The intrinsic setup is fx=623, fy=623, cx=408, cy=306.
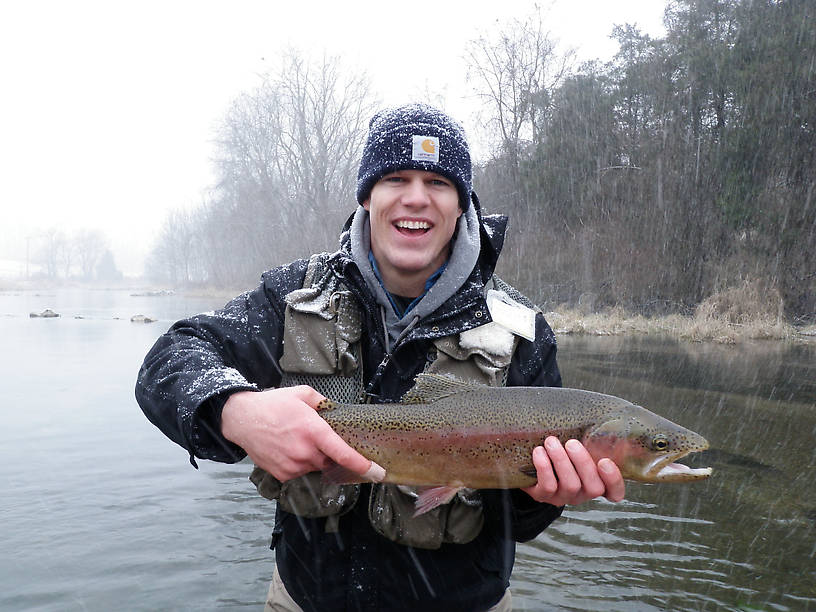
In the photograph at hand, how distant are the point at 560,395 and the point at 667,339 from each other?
18.3 metres

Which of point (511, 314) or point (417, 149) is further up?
point (417, 149)

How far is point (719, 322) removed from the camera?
62.4 feet

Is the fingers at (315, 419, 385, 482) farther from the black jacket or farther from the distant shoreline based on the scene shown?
the distant shoreline

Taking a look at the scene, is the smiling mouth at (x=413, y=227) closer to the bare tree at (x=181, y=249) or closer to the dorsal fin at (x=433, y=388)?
the dorsal fin at (x=433, y=388)

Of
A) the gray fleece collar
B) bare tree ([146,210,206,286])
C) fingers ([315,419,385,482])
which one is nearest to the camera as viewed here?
Answer: fingers ([315,419,385,482])

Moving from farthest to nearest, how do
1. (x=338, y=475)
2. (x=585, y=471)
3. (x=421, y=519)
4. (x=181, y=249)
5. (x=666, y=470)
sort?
(x=181, y=249), (x=666, y=470), (x=421, y=519), (x=585, y=471), (x=338, y=475)

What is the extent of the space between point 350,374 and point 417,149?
1.01 meters

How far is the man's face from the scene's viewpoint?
252cm

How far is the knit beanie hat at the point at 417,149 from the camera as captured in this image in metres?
2.70

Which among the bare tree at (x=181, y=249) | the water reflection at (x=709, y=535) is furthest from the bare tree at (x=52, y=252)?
the water reflection at (x=709, y=535)

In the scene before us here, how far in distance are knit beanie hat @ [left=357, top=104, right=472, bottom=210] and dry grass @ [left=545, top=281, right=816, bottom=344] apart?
1769 cm

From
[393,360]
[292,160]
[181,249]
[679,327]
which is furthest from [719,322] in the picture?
[181,249]

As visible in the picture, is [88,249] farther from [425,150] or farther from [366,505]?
[366,505]

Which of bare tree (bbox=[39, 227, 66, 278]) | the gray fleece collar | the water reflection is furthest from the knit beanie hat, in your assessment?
bare tree (bbox=[39, 227, 66, 278])
